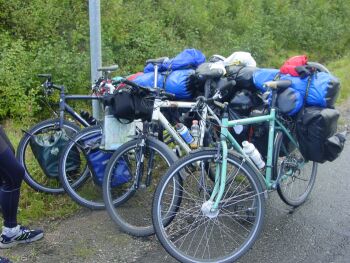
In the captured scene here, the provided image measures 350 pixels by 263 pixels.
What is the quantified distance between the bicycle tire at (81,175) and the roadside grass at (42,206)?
14 cm

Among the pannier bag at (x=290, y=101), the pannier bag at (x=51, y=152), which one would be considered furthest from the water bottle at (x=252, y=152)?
the pannier bag at (x=51, y=152)

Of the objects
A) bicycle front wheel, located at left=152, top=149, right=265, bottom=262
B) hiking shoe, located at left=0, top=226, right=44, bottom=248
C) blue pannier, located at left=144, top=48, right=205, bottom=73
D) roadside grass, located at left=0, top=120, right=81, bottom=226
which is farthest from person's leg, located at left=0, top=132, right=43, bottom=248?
blue pannier, located at left=144, top=48, right=205, bottom=73

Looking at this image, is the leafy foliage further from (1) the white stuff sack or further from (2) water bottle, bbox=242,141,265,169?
(2) water bottle, bbox=242,141,265,169

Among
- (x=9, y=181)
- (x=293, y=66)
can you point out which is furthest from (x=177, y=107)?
(x=9, y=181)

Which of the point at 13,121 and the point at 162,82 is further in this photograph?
the point at 13,121

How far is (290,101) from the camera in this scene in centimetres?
412

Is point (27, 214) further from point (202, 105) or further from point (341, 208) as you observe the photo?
point (341, 208)

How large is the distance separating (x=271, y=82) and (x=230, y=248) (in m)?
1.52

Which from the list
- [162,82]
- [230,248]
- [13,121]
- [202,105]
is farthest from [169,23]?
[230,248]

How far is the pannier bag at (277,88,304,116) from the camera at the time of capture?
412cm

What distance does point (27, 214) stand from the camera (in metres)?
4.40

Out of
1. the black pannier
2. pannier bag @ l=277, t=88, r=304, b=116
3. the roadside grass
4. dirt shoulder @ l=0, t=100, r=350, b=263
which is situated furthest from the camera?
the roadside grass

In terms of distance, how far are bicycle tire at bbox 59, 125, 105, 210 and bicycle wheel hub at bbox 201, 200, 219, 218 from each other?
1.27 metres

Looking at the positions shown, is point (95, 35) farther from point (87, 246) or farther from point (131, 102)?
point (87, 246)
